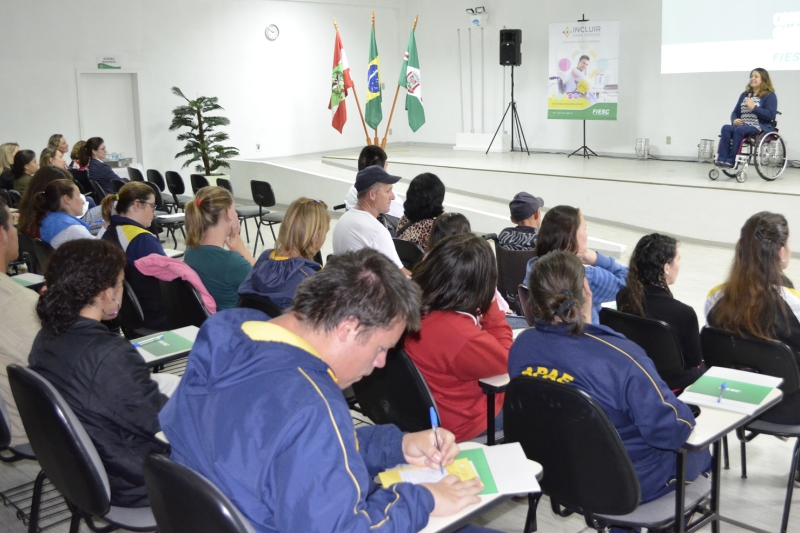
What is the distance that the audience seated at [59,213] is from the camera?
4.61m

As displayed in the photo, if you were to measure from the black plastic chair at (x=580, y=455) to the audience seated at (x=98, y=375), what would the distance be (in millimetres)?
1060

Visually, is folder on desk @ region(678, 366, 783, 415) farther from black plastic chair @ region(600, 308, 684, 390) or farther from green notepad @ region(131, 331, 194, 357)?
green notepad @ region(131, 331, 194, 357)

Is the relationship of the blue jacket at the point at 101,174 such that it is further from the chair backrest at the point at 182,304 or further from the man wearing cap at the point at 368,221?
the chair backrest at the point at 182,304

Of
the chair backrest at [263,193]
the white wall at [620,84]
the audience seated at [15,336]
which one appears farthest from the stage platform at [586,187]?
the audience seated at [15,336]

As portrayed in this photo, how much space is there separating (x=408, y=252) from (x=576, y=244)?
4.25 ft

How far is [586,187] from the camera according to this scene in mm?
9156

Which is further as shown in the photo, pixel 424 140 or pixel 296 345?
pixel 424 140

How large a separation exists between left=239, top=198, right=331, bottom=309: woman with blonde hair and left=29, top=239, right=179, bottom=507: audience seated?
1036 millimetres

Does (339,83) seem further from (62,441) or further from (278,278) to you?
(62,441)

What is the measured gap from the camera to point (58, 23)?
10.9m

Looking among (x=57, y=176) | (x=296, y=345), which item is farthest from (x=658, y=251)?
(x=57, y=176)

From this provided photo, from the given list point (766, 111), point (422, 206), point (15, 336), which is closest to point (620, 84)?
point (766, 111)

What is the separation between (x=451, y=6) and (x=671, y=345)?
42.0 ft

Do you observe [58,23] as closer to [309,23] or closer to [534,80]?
[309,23]
